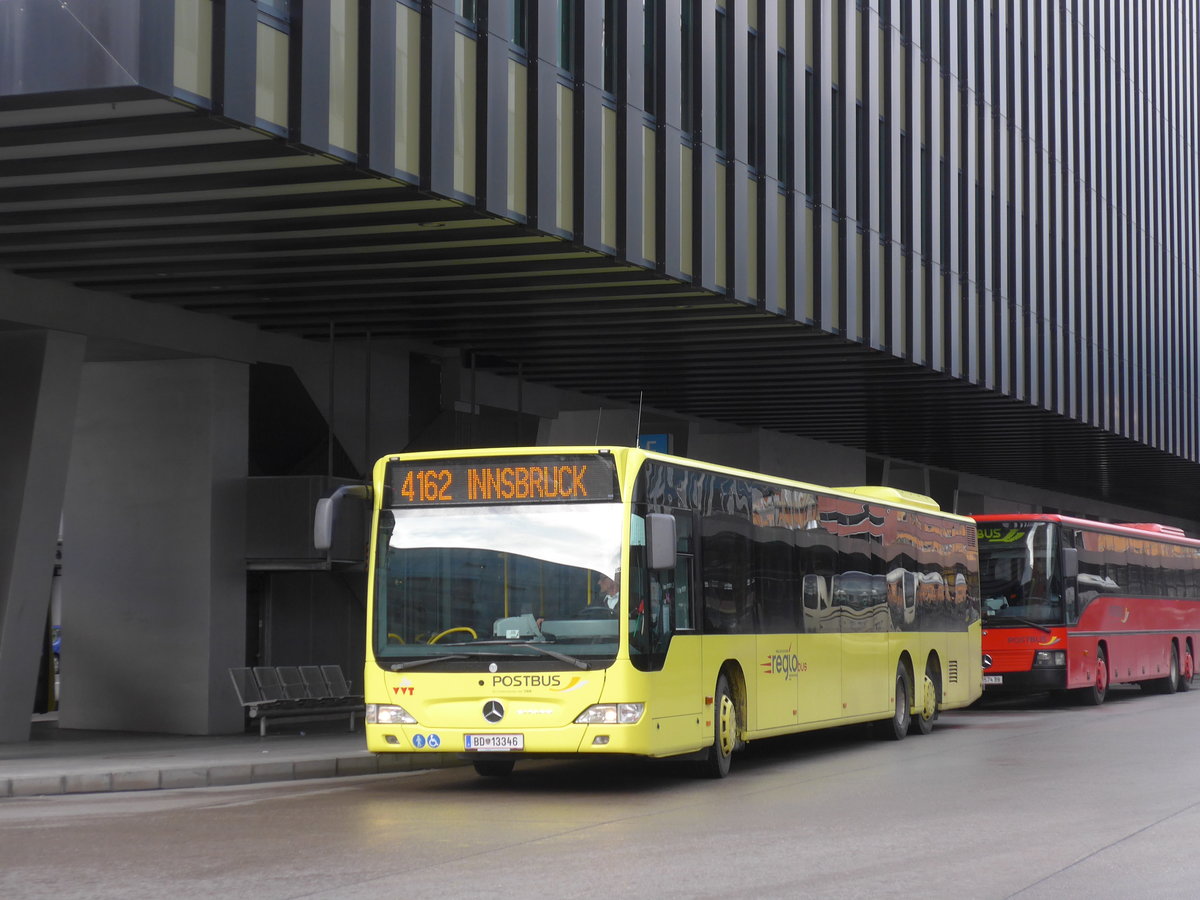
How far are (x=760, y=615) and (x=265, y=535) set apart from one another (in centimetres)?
787

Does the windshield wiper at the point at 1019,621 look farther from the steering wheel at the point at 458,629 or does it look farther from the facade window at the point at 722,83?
the steering wheel at the point at 458,629

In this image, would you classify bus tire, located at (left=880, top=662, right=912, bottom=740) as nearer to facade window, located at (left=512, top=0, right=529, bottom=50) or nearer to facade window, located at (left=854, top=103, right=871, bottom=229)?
facade window, located at (left=512, top=0, right=529, bottom=50)

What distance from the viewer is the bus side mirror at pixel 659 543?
1392 centimetres

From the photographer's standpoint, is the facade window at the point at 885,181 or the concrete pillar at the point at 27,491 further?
the facade window at the point at 885,181

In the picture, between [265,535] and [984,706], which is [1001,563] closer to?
[984,706]

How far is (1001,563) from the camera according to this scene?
89.9 ft

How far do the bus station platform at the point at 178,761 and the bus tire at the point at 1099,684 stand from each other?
13.5 m

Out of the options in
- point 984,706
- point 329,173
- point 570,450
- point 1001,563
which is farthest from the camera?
point 984,706

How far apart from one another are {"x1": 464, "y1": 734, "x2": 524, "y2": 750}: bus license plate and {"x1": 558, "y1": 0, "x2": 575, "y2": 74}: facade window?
854 cm

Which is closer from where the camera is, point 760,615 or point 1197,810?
point 1197,810

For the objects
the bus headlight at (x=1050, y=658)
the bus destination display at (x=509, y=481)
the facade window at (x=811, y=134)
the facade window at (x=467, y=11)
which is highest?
the facade window at (x=811, y=134)

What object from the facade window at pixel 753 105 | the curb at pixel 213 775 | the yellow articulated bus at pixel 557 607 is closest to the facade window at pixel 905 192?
the facade window at pixel 753 105

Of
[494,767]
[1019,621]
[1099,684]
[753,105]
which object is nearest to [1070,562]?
[1019,621]

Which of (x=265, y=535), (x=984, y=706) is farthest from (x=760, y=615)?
(x=984, y=706)
